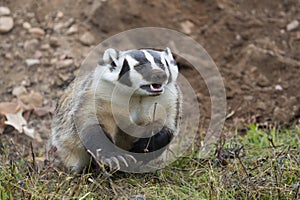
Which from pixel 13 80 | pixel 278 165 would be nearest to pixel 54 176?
pixel 278 165

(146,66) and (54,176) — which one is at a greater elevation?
(146,66)

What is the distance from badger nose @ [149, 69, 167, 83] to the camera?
3154mm

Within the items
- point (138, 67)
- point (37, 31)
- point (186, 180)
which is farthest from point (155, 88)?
point (37, 31)

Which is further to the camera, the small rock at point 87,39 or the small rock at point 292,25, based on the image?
the small rock at point 292,25

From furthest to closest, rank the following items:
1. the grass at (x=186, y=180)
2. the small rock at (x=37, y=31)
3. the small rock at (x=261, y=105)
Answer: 1. the small rock at (x=37, y=31)
2. the small rock at (x=261, y=105)
3. the grass at (x=186, y=180)

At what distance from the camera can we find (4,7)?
5672mm

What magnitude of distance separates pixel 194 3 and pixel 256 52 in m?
0.83

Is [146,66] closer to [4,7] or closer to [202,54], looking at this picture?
[202,54]

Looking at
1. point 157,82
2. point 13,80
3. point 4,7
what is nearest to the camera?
point 157,82

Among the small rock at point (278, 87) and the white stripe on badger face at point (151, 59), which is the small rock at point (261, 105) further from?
the white stripe on badger face at point (151, 59)

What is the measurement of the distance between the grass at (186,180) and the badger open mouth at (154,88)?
493mm

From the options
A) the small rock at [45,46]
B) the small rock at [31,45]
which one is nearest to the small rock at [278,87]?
the small rock at [45,46]

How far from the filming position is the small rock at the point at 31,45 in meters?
5.47

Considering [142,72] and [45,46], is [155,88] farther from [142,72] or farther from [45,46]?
[45,46]
